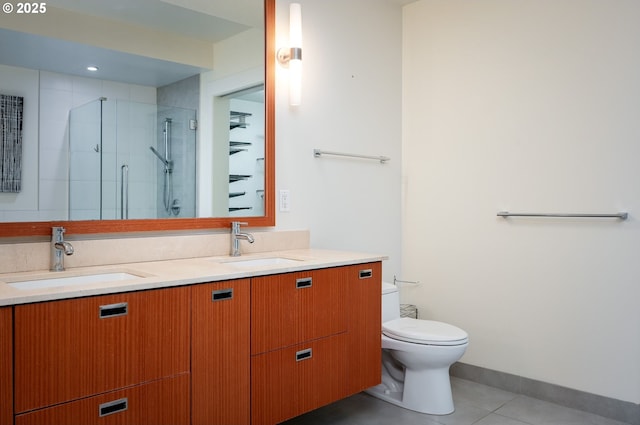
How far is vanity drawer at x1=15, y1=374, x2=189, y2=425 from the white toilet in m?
1.16

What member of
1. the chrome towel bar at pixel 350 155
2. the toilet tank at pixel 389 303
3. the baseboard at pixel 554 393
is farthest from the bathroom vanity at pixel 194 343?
the baseboard at pixel 554 393

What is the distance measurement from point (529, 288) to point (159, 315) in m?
1.97

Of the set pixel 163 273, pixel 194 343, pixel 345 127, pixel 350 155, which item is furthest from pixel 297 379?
pixel 345 127

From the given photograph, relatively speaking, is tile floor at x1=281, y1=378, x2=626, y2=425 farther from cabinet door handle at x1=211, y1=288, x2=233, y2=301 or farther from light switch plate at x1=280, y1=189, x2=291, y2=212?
light switch plate at x1=280, y1=189, x2=291, y2=212

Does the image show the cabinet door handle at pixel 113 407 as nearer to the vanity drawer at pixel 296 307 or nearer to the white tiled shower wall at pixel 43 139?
the vanity drawer at pixel 296 307

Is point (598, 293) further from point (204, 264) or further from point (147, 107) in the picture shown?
point (147, 107)

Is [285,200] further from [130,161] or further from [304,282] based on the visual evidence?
[130,161]

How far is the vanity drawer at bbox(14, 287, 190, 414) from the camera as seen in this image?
54.1 inches

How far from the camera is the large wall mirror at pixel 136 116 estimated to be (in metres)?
1.81

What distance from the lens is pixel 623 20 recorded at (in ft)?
7.98

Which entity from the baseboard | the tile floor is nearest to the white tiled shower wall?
the tile floor

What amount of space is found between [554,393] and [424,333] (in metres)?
0.79

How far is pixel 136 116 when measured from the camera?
2.06m

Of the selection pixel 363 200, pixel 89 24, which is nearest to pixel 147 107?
pixel 89 24
